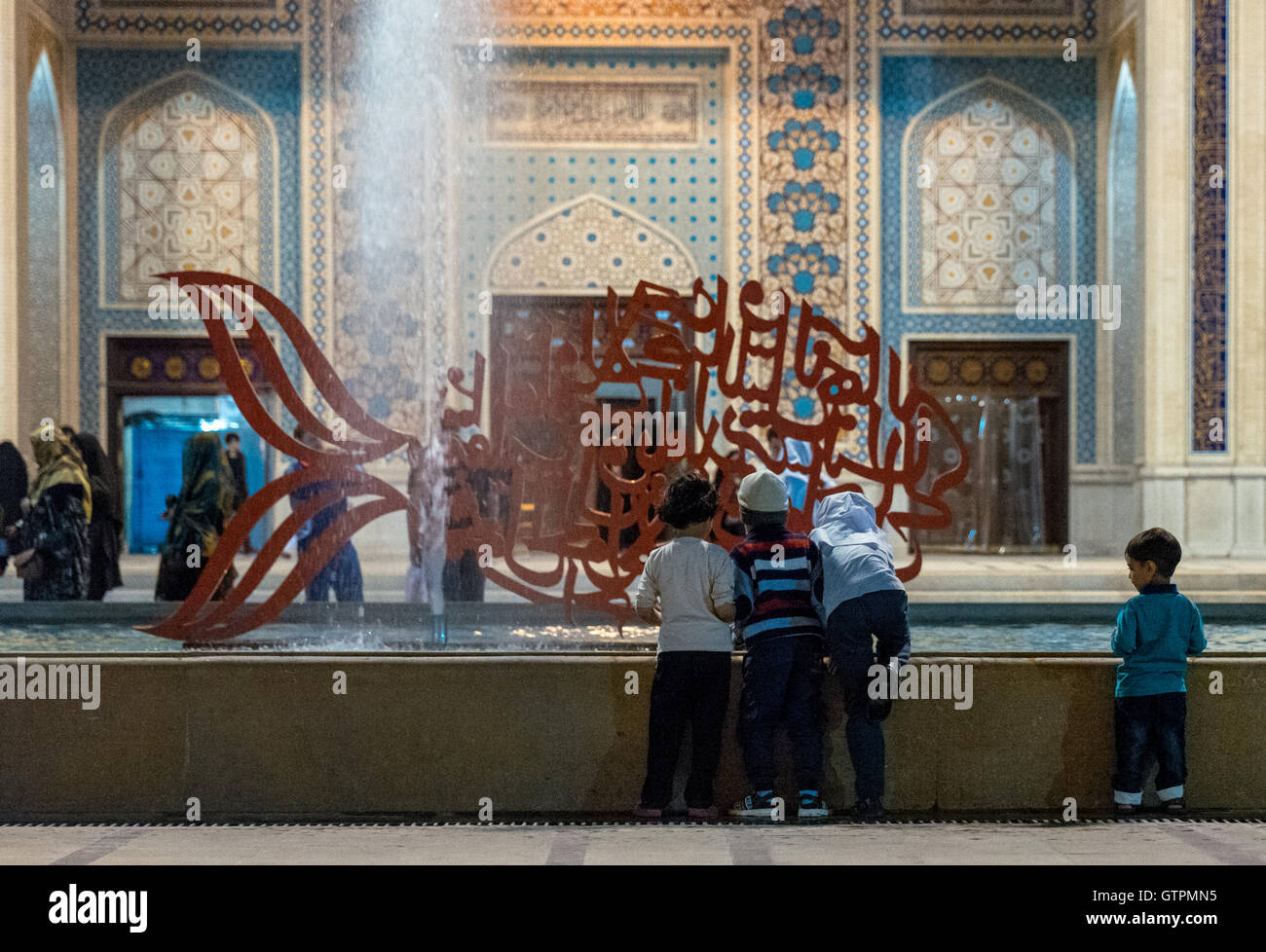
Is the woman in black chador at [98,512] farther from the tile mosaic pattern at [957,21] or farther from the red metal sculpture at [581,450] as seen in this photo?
the tile mosaic pattern at [957,21]

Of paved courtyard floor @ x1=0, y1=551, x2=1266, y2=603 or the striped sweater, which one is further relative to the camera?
paved courtyard floor @ x1=0, y1=551, x2=1266, y2=603

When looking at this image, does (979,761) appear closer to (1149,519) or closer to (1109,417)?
Answer: (1149,519)

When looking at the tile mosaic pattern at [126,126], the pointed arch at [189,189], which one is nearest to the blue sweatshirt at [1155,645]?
the tile mosaic pattern at [126,126]

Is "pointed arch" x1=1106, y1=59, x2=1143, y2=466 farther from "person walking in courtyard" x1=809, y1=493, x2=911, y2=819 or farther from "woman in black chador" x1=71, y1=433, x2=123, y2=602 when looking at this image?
"person walking in courtyard" x1=809, y1=493, x2=911, y2=819

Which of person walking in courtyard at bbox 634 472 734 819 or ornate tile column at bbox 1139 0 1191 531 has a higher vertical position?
ornate tile column at bbox 1139 0 1191 531

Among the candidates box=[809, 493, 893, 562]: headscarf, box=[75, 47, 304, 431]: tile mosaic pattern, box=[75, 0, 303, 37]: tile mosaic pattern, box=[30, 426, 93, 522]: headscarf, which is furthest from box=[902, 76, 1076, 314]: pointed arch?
box=[809, 493, 893, 562]: headscarf

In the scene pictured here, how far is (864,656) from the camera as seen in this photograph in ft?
11.9

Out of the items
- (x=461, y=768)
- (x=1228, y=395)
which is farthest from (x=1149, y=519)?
(x=461, y=768)

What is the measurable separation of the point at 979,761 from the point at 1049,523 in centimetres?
969

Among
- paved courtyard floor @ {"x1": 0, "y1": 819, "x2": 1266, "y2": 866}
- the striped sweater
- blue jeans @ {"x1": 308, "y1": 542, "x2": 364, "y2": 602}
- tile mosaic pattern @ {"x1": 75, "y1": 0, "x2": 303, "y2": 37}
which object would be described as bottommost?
paved courtyard floor @ {"x1": 0, "y1": 819, "x2": 1266, "y2": 866}

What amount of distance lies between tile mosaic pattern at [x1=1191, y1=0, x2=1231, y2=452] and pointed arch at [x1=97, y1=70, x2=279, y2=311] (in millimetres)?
8398

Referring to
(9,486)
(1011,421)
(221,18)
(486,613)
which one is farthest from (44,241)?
(1011,421)

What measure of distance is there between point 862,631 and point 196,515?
409cm

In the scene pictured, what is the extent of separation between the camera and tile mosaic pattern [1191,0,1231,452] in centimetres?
1130
